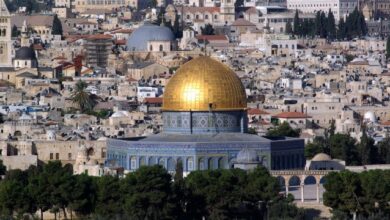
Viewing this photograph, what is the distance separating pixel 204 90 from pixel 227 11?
305ft

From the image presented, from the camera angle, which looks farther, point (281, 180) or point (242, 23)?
point (242, 23)

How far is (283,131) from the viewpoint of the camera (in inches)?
3317

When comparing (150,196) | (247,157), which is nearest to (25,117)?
(247,157)

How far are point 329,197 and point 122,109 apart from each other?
3248 cm

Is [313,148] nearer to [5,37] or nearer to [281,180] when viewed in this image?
[281,180]

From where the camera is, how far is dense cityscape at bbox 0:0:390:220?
66.1 metres

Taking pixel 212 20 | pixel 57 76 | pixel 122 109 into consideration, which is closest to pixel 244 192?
pixel 122 109

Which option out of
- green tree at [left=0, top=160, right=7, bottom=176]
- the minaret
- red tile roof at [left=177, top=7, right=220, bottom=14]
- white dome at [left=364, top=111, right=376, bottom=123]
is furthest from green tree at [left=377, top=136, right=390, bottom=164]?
red tile roof at [left=177, top=7, right=220, bottom=14]

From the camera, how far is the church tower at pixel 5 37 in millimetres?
126188

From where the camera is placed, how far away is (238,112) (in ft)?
245

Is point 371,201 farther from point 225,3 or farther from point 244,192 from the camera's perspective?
point 225,3

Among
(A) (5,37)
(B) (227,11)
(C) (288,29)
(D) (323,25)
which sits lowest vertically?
(A) (5,37)

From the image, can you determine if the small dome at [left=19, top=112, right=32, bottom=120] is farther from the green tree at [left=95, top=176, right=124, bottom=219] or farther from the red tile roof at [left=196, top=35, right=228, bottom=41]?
the red tile roof at [left=196, top=35, right=228, bottom=41]

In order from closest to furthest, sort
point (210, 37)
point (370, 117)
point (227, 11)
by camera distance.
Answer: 1. point (370, 117)
2. point (210, 37)
3. point (227, 11)
